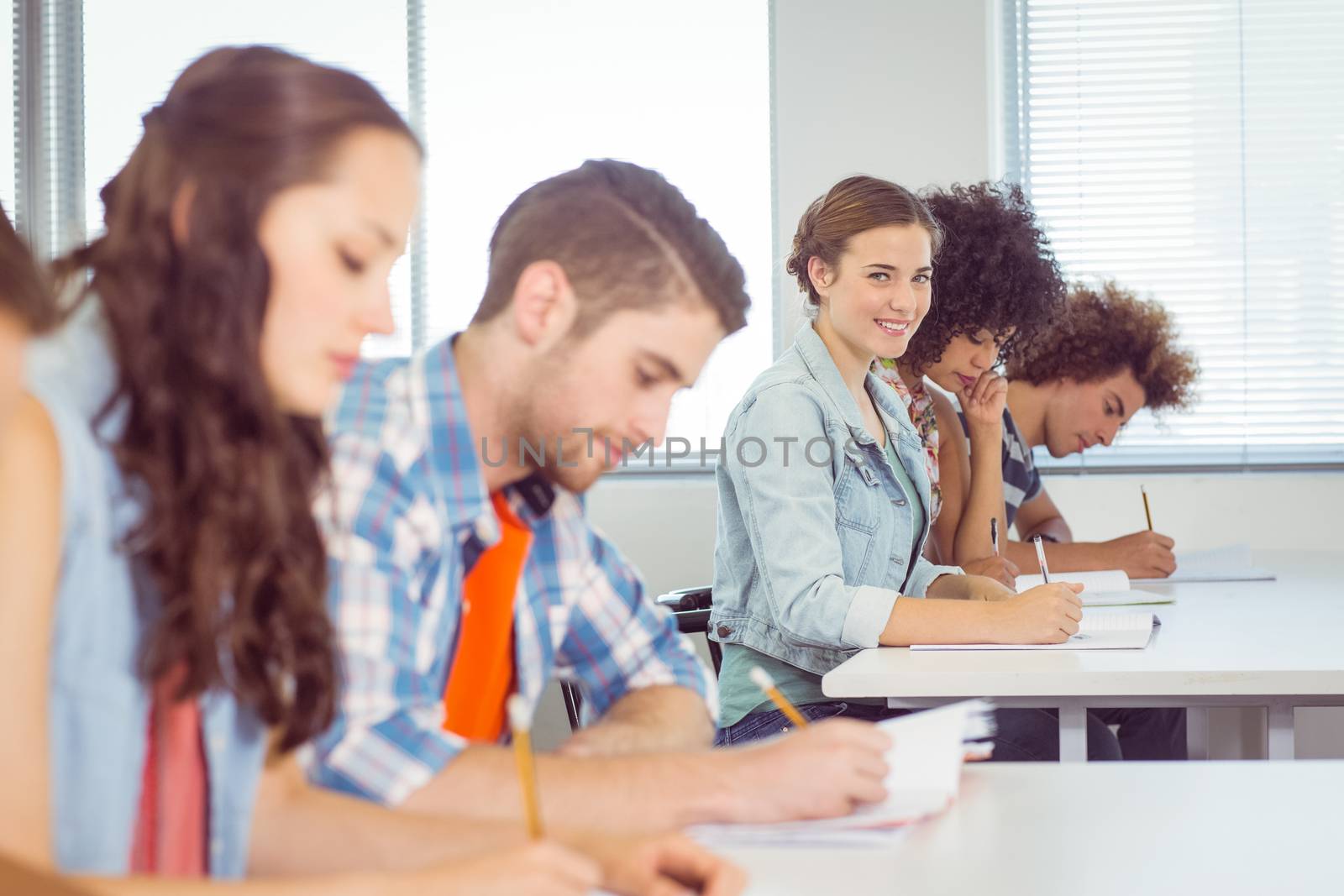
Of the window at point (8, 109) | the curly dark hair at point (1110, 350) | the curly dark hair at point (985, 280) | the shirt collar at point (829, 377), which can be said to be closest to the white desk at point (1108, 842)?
the shirt collar at point (829, 377)

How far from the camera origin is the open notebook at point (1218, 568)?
8.79 ft

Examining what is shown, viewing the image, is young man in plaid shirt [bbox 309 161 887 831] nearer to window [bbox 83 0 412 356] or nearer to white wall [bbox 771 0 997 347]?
white wall [bbox 771 0 997 347]

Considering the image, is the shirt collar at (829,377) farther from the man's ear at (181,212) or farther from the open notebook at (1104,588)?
the man's ear at (181,212)

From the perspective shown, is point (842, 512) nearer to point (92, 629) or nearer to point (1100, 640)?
point (1100, 640)

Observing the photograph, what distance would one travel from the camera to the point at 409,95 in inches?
141

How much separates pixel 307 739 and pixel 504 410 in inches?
15.8

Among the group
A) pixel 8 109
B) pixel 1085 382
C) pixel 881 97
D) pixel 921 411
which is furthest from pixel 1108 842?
pixel 8 109

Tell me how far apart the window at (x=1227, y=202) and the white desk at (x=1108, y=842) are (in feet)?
8.33

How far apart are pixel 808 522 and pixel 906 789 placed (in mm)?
845

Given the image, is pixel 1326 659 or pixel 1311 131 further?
pixel 1311 131

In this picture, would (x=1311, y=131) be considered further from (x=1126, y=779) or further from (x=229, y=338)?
(x=229, y=338)

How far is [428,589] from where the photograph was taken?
1.08m

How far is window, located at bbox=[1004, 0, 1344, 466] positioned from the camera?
3.48 meters

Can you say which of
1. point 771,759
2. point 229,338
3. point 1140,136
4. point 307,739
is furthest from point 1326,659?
point 1140,136
